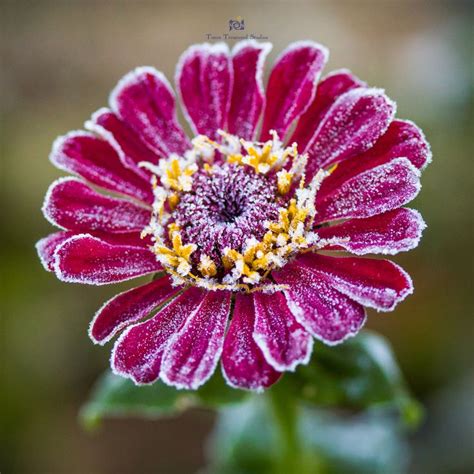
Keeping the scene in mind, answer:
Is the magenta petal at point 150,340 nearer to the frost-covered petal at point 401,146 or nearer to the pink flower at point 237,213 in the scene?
the pink flower at point 237,213

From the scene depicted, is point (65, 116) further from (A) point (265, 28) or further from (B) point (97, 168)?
(B) point (97, 168)

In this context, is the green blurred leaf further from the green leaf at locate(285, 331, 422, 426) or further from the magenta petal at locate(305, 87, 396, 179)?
the magenta petal at locate(305, 87, 396, 179)

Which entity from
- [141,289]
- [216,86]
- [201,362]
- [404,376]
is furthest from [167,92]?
[404,376]

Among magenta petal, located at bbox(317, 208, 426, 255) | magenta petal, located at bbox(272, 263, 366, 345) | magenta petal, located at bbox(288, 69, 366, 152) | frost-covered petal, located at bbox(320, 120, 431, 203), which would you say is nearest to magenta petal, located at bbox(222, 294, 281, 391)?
magenta petal, located at bbox(272, 263, 366, 345)

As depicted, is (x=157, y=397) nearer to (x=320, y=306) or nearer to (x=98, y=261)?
(x=98, y=261)

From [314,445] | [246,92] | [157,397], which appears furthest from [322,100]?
[314,445]

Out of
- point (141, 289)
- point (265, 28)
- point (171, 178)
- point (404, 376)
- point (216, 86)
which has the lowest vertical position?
point (404, 376)
